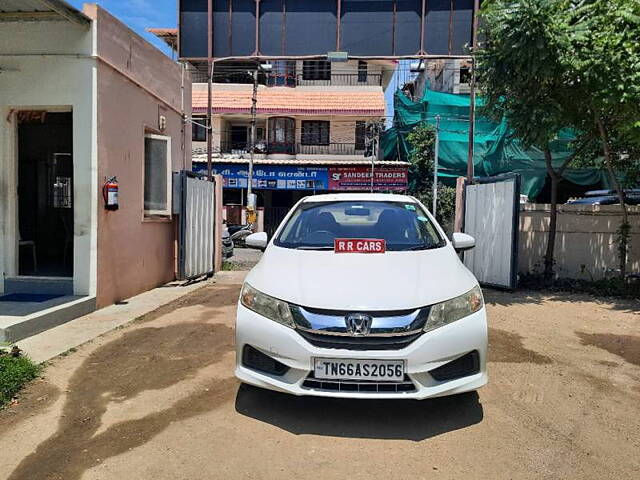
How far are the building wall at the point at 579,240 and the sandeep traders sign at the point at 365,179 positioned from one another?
1312 centimetres

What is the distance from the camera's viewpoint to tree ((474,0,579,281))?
22.4 ft

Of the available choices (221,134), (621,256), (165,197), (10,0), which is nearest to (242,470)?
(10,0)

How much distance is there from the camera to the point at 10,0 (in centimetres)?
590

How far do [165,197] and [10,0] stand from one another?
363 centimetres

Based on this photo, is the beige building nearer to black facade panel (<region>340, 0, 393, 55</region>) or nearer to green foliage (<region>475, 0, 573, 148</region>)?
green foliage (<region>475, 0, 573, 148</region>)

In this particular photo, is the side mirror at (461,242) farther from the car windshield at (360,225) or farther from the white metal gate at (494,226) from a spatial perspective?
the white metal gate at (494,226)

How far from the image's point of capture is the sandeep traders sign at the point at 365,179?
22.2 metres

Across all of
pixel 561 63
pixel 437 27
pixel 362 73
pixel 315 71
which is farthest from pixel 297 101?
pixel 561 63

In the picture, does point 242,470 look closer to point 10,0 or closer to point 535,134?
point 10,0

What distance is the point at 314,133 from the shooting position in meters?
25.3

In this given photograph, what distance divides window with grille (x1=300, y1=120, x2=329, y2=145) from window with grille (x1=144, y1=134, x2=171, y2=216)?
17.0 metres

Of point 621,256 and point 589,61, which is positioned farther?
point 621,256

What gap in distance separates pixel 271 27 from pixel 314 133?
11.8 meters

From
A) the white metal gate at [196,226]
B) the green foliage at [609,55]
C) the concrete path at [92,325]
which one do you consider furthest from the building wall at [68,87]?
the green foliage at [609,55]
